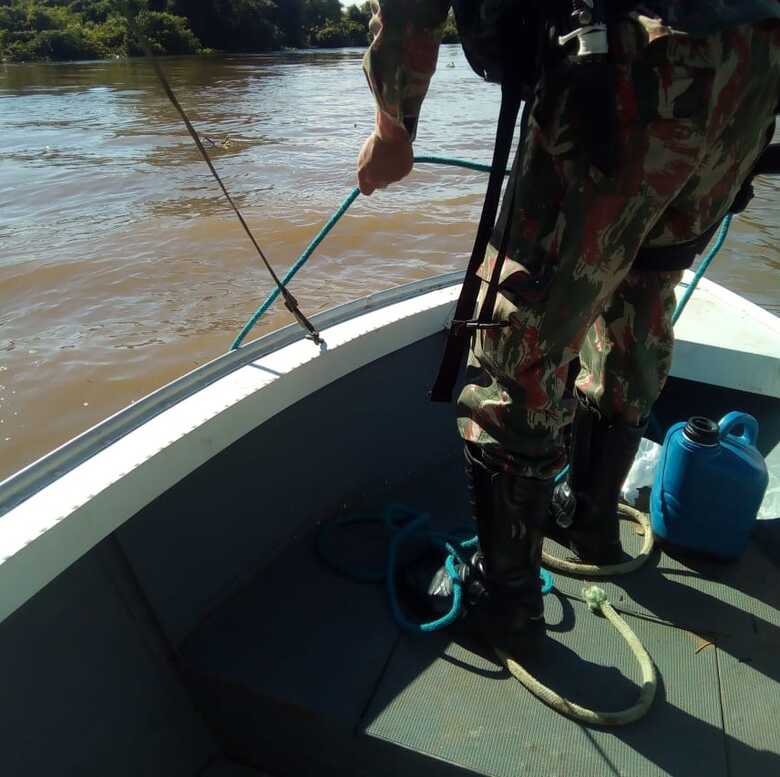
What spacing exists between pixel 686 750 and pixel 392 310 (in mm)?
1299

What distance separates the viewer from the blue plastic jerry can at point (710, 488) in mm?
1763

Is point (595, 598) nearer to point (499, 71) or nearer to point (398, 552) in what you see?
point (398, 552)

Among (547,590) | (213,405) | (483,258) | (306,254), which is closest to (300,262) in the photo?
(306,254)

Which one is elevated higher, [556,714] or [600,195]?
[600,195]

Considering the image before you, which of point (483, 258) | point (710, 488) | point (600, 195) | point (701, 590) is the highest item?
point (600, 195)

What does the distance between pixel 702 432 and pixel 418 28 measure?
119 cm

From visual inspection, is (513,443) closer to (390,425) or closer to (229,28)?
A: (390,425)

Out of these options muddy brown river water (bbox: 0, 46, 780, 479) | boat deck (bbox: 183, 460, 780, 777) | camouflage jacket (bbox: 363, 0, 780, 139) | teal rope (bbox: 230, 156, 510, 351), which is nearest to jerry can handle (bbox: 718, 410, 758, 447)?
boat deck (bbox: 183, 460, 780, 777)

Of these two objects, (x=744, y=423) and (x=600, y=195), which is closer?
(x=600, y=195)

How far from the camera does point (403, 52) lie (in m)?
1.23

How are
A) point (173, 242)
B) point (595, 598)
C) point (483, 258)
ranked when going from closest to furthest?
point (483, 258)
point (595, 598)
point (173, 242)

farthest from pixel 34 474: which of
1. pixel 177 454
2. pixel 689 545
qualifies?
pixel 689 545

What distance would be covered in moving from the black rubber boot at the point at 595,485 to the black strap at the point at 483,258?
19.7 inches

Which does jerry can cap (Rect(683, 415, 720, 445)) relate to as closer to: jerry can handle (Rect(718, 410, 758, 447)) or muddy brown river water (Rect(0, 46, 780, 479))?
jerry can handle (Rect(718, 410, 758, 447))
